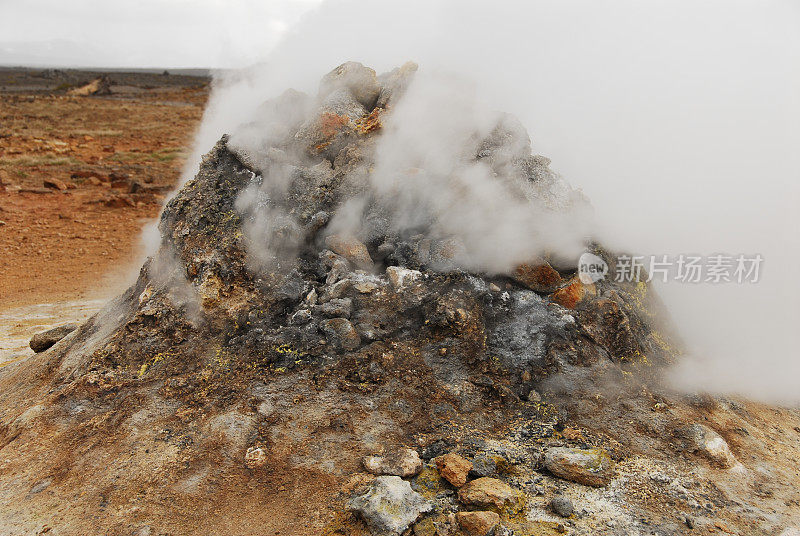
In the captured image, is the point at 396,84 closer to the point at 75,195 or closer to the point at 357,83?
the point at 357,83

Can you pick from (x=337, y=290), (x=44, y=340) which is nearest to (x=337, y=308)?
(x=337, y=290)

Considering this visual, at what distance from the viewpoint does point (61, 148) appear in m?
15.1

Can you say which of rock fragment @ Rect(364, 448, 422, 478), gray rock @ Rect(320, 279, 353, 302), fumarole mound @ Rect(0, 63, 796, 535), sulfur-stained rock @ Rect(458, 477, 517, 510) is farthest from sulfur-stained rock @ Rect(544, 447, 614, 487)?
gray rock @ Rect(320, 279, 353, 302)

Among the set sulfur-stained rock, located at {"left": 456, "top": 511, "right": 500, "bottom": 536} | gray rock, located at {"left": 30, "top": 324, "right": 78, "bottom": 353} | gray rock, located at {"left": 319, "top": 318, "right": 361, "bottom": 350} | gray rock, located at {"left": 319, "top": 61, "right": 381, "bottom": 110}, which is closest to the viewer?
sulfur-stained rock, located at {"left": 456, "top": 511, "right": 500, "bottom": 536}

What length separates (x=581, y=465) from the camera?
2615 millimetres

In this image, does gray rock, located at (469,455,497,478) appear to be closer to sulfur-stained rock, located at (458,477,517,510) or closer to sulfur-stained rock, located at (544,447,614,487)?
sulfur-stained rock, located at (458,477,517,510)

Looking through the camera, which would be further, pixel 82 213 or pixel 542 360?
pixel 82 213

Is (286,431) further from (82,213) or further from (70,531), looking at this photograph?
(82,213)

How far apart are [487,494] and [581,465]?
0.49 meters

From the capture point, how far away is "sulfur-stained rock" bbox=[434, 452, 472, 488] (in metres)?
2.52

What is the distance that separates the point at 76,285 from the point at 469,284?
18.9 ft

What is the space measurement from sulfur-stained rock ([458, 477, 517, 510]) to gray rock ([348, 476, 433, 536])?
0.16 metres

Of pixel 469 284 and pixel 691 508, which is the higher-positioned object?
pixel 469 284

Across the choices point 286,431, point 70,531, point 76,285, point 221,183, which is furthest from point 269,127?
point 76,285
